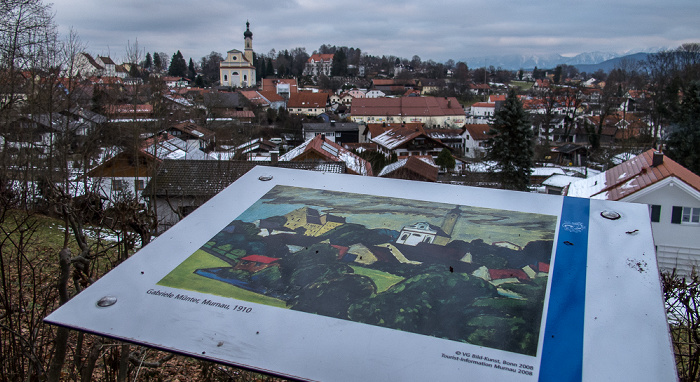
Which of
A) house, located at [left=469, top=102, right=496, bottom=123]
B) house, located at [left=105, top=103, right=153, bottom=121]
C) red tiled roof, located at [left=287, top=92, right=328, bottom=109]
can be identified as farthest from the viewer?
red tiled roof, located at [left=287, top=92, right=328, bottom=109]

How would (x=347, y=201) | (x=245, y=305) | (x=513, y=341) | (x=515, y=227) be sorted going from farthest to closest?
(x=347, y=201), (x=515, y=227), (x=245, y=305), (x=513, y=341)

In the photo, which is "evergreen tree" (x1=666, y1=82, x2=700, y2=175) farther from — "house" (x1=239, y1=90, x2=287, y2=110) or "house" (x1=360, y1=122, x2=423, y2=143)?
"house" (x1=239, y1=90, x2=287, y2=110)

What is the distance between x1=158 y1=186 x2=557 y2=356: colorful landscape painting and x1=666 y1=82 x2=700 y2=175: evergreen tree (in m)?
25.9

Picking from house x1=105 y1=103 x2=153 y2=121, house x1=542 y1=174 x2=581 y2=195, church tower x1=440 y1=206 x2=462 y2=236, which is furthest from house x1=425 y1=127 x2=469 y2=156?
church tower x1=440 y1=206 x2=462 y2=236

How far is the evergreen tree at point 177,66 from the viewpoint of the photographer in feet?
329

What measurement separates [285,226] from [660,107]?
3435 cm

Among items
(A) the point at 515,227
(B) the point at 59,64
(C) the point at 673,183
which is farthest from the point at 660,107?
(A) the point at 515,227

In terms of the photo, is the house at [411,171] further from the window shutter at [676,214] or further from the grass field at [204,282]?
the grass field at [204,282]

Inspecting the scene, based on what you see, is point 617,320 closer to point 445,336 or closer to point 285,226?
point 445,336

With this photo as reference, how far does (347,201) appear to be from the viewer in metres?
2.91

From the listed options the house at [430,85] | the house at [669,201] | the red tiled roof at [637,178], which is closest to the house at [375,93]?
the house at [430,85]

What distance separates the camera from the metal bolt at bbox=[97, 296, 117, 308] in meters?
2.00

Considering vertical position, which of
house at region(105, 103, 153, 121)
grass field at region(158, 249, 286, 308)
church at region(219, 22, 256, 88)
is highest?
church at region(219, 22, 256, 88)

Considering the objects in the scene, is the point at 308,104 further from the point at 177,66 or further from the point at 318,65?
the point at 318,65
